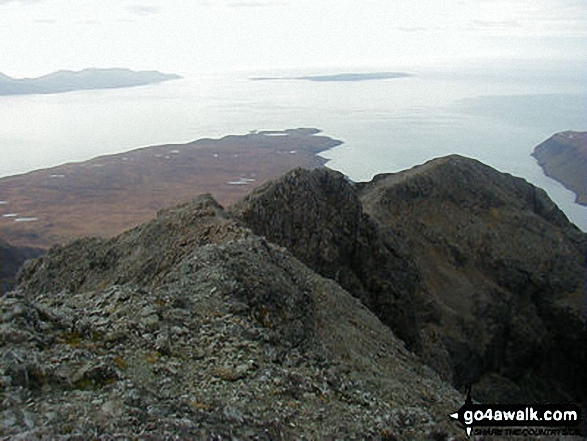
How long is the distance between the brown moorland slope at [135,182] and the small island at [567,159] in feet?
144

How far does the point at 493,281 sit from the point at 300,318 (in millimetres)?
25672

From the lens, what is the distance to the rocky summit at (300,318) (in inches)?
278

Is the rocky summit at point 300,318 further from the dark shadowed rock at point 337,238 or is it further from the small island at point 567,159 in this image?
the small island at point 567,159

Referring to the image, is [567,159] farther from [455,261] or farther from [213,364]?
[213,364]

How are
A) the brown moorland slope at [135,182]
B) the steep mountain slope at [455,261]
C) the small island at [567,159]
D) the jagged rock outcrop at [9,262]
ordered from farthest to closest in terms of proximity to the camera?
the small island at [567,159]
the brown moorland slope at [135,182]
the jagged rock outcrop at [9,262]
the steep mountain slope at [455,261]

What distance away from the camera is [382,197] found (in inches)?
1412

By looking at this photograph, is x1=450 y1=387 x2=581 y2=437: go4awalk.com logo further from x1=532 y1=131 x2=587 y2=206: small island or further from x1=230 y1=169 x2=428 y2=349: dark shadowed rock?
x1=532 y1=131 x2=587 y2=206: small island

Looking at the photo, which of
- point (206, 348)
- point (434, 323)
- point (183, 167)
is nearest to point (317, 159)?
point (183, 167)

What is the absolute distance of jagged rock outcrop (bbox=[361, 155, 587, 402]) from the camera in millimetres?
31328

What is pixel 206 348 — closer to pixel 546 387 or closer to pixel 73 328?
pixel 73 328

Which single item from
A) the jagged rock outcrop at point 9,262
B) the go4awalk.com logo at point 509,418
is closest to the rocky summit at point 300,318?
the go4awalk.com logo at point 509,418

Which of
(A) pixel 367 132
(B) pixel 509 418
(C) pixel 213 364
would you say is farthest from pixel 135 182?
(B) pixel 509 418

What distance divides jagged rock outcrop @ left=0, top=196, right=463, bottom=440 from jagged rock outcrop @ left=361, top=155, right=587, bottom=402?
16.9m

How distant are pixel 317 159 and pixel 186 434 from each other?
119 meters
